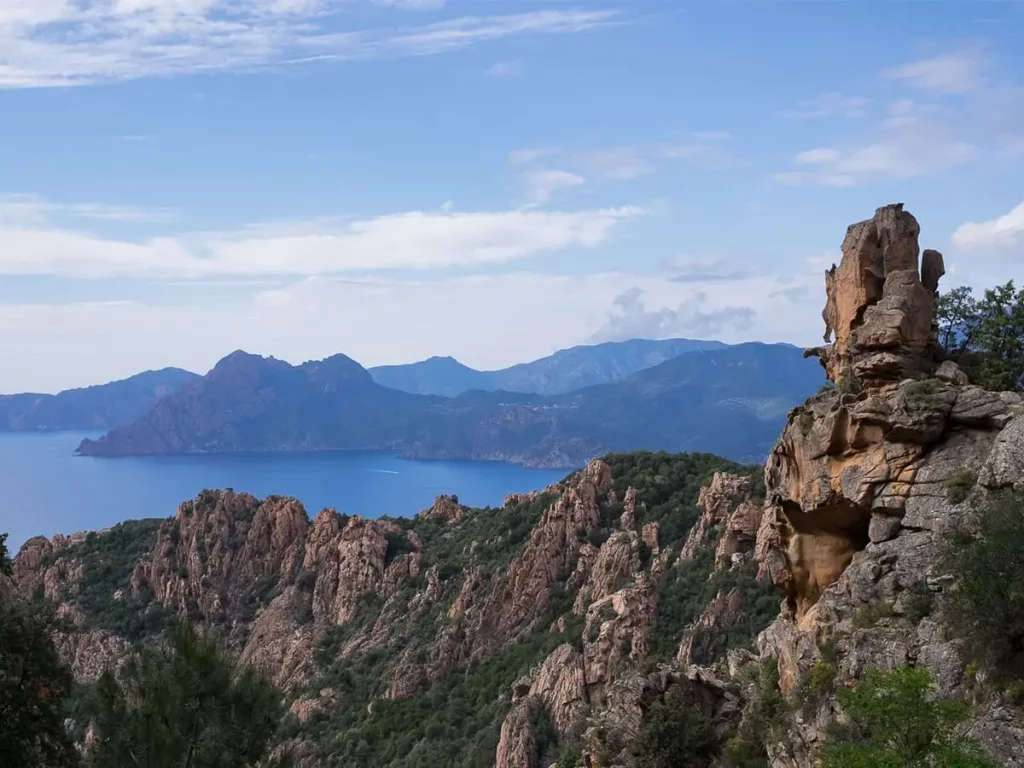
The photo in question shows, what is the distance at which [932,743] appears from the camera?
13.4 meters

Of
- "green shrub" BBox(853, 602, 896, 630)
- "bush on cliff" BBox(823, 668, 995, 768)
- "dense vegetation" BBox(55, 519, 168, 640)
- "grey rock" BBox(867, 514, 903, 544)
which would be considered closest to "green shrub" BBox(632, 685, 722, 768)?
"green shrub" BBox(853, 602, 896, 630)

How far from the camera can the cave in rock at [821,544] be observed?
74.7 ft

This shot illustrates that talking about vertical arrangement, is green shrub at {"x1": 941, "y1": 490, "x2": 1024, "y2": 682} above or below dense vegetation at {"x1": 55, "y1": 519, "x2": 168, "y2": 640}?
above

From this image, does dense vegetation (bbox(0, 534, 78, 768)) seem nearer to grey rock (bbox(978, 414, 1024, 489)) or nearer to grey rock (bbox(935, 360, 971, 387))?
grey rock (bbox(978, 414, 1024, 489))

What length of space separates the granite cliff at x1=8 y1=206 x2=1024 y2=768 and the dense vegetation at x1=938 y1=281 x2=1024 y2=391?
0.87 meters

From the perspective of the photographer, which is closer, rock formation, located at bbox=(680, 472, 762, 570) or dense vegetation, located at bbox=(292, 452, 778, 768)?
dense vegetation, located at bbox=(292, 452, 778, 768)

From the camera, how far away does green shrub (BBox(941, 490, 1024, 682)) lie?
15.8 m

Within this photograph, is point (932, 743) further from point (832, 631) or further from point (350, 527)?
point (350, 527)

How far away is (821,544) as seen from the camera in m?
23.6

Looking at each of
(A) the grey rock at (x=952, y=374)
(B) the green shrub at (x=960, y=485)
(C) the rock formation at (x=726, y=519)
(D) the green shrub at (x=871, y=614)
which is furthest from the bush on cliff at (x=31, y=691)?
(C) the rock formation at (x=726, y=519)

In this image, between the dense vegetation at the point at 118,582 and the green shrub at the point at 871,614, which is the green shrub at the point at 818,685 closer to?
the green shrub at the point at 871,614

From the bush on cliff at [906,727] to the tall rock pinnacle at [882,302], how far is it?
35.7ft

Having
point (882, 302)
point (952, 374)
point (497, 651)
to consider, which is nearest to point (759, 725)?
point (952, 374)

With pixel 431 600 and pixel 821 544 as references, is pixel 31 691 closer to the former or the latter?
pixel 821 544
